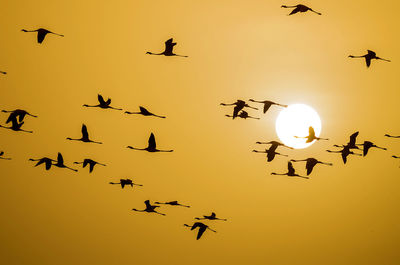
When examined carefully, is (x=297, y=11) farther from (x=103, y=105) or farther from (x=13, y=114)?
(x=13, y=114)

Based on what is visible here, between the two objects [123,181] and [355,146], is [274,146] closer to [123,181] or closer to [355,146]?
[355,146]

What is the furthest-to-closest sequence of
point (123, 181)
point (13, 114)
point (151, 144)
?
point (123, 181) < point (151, 144) < point (13, 114)

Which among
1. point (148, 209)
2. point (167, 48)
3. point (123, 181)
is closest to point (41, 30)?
point (167, 48)

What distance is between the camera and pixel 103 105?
17.1 metres

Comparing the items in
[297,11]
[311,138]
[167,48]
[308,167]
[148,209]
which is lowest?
[148,209]

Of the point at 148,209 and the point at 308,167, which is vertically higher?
the point at 308,167

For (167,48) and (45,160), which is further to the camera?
(45,160)

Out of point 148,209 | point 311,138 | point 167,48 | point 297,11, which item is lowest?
point 148,209

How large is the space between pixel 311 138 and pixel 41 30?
32.9ft

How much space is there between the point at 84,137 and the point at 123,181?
8.06 ft

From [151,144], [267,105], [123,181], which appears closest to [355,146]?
[267,105]

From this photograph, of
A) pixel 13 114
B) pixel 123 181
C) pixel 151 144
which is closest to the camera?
pixel 13 114

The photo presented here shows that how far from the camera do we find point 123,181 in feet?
65.3

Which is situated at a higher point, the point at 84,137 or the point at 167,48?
the point at 167,48
